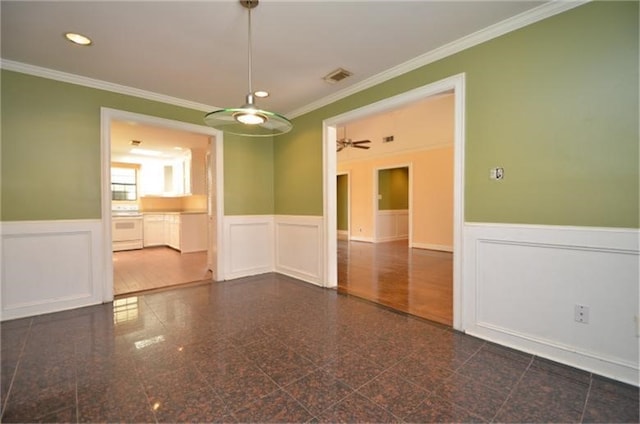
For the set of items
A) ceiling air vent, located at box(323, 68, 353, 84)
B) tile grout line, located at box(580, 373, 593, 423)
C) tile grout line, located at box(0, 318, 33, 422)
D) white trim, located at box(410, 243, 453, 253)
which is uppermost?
ceiling air vent, located at box(323, 68, 353, 84)

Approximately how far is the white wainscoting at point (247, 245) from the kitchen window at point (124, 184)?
5.70 metres

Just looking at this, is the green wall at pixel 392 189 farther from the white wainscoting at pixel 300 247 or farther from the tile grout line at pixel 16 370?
the tile grout line at pixel 16 370

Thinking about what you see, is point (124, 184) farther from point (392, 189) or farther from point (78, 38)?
point (392, 189)

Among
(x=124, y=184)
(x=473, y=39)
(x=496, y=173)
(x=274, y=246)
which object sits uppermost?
(x=473, y=39)

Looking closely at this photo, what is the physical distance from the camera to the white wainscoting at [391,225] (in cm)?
850

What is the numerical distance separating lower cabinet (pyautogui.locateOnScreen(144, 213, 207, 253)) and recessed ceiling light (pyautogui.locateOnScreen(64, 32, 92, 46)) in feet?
15.0

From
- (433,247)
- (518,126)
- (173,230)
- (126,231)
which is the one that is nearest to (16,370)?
(518,126)

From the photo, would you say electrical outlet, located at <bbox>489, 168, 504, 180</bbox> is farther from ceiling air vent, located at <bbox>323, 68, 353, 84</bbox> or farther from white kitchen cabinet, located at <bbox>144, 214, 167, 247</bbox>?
white kitchen cabinet, located at <bbox>144, 214, 167, 247</bbox>

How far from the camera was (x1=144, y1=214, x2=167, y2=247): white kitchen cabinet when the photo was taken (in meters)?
7.28

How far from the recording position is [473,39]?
93.3 inches

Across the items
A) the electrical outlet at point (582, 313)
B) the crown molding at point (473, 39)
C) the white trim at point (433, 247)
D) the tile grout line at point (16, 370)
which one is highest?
the crown molding at point (473, 39)

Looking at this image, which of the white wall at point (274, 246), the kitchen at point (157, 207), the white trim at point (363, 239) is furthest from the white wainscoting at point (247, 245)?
the white trim at point (363, 239)

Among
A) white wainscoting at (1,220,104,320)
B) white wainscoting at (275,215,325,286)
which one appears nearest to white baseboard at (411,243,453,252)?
white wainscoting at (275,215,325,286)

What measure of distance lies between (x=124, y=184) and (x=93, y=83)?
5.87 metres
